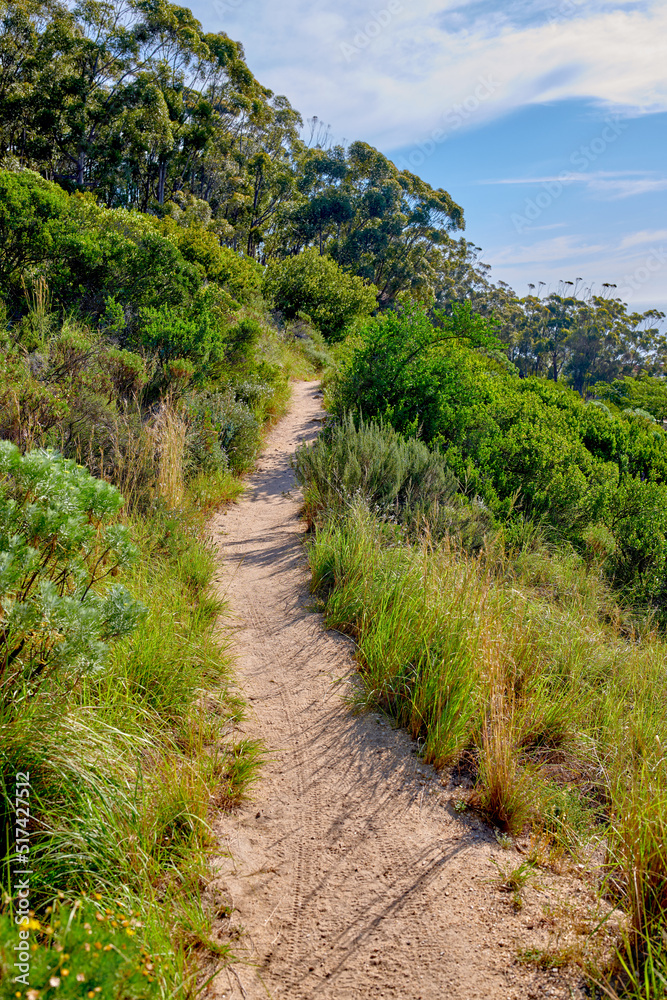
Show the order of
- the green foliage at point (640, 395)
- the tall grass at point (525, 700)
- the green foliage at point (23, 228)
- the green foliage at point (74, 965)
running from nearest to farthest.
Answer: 1. the green foliage at point (74, 965)
2. the tall grass at point (525, 700)
3. the green foliage at point (23, 228)
4. the green foliage at point (640, 395)

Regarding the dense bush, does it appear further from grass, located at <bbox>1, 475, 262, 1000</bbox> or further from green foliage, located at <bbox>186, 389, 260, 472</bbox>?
grass, located at <bbox>1, 475, 262, 1000</bbox>

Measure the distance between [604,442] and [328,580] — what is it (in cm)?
929

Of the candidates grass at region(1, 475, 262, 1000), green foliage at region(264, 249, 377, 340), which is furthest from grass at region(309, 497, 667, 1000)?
green foliage at region(264, 249, 377, 340)

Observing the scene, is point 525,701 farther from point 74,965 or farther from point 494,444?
point 494,444

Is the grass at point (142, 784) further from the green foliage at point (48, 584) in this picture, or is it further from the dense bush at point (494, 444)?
the dense bush at point (494, 444)

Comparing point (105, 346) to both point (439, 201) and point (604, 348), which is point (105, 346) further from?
point (604, 348)

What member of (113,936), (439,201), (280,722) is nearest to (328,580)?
(280,722)

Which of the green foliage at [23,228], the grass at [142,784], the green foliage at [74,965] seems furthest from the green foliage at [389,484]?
the green foliage at [23,228]

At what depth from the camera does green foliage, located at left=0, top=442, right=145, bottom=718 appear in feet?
6.72

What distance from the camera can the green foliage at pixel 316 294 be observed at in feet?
69.9

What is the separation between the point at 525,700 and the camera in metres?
3.45

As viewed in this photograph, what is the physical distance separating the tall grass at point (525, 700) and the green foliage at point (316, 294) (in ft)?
58.0

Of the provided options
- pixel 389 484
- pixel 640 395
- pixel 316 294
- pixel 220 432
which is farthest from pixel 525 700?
pixel 640 395

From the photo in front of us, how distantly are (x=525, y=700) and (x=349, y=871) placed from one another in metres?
1.48
